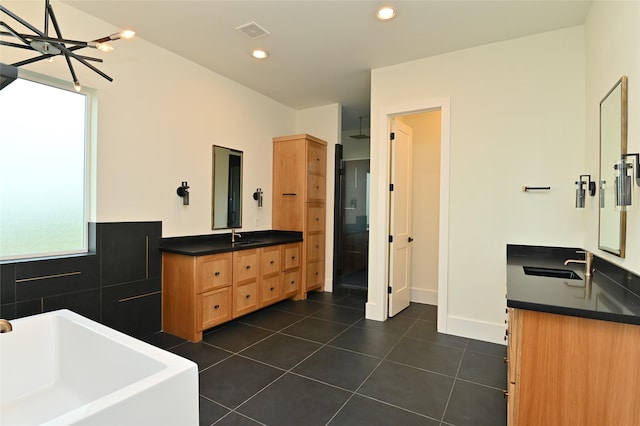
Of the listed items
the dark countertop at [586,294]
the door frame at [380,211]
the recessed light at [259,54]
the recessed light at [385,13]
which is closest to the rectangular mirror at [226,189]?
the recessed light at [259,54]

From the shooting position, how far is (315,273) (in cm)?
476

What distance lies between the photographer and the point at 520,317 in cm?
142

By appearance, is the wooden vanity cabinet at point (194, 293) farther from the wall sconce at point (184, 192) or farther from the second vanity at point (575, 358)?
the second vanity at point (575, 358)

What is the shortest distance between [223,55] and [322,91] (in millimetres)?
1495

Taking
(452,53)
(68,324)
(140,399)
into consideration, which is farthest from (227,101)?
(140,399)

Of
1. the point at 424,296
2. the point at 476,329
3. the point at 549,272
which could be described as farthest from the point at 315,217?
the point at 549,272

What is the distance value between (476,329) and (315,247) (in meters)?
2.43

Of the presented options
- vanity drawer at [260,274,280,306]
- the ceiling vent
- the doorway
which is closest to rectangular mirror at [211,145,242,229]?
vanity drawer at [260,274,280,306]

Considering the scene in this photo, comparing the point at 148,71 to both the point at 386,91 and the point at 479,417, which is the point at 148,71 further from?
the point at 479,417

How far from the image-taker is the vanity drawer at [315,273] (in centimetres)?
461

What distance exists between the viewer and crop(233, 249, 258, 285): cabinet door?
3.38m

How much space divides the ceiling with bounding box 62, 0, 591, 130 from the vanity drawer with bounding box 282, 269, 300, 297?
262 centimetres

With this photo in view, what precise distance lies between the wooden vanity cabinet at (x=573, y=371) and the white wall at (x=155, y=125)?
10.5 ft

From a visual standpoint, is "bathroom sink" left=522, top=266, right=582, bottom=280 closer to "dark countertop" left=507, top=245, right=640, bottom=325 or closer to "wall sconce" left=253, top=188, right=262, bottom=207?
"dark countertop" left=507, top=245, right=640, bottom=325
